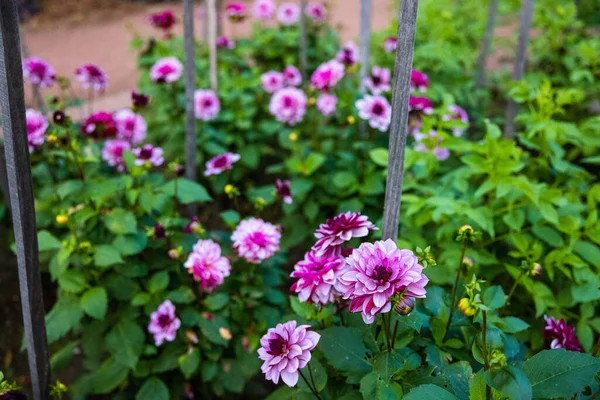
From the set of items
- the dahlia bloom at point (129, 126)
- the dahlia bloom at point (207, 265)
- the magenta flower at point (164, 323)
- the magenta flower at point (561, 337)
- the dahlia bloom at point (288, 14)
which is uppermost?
the dahlia bloom at point (288, 14)

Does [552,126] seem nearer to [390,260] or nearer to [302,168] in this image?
Answer: [302,168]

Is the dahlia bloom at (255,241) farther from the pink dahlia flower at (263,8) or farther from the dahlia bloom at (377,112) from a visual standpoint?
the pink dahlia flower at (263,8)

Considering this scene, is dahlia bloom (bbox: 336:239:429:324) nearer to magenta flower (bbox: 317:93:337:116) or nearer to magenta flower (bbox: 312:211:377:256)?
magenta flower (bbox: 312:211:377:256)

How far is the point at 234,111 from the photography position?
9.62 ft

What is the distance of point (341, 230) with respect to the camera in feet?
4.07

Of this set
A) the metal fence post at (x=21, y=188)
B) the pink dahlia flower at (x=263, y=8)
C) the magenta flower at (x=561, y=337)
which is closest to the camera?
the metal fence post at (x=21, y=188)

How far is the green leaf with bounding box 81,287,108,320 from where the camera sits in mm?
1686

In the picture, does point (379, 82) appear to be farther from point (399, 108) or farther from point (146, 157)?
point (399, 108)

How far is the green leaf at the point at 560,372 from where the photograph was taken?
3.39 ft

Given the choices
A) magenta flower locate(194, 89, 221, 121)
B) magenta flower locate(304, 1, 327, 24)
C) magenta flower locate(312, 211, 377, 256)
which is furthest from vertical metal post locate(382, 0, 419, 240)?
magenta flower locate(304, 1, 327, 24)

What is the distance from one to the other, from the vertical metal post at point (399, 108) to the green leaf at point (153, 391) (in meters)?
0.90

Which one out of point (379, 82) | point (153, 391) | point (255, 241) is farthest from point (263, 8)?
point (153, 391)

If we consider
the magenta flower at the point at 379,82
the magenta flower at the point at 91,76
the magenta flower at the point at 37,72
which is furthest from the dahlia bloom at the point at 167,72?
the magenta flower at the point at 379,82

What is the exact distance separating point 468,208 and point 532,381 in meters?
0.74
